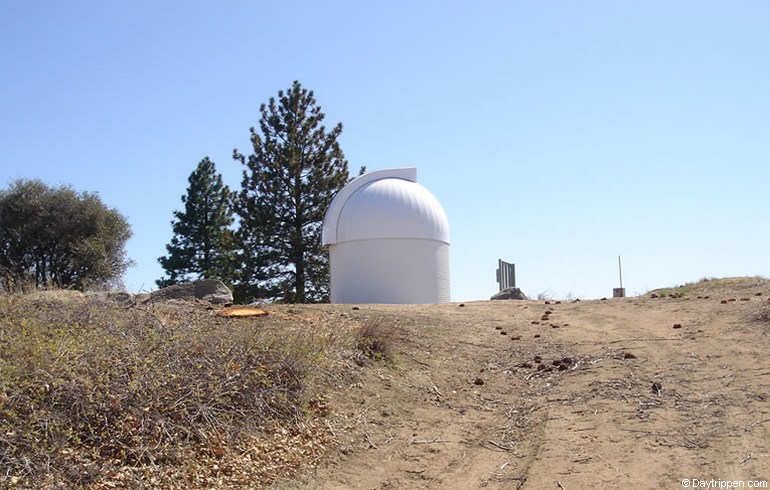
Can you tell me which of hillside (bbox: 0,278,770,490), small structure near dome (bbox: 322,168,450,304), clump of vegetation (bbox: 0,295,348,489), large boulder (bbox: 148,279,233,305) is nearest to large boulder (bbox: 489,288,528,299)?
→ small structure near dome (bbox: 322,168,450,304)

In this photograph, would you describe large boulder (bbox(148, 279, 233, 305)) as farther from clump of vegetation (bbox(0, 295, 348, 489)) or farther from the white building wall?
the white building wall

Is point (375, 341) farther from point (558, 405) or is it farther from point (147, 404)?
point (147, 404)

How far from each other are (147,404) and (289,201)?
2513 cm

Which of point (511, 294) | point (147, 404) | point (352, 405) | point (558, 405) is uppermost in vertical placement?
point (511, 294)

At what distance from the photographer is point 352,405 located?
26.3 feet

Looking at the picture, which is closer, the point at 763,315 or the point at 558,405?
the point at 558,405

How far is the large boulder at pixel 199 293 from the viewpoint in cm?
1295

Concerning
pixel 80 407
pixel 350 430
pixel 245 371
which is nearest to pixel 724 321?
pixel 350 430

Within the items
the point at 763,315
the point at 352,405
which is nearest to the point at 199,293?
the point at 352,405

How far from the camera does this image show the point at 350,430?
7445 mm

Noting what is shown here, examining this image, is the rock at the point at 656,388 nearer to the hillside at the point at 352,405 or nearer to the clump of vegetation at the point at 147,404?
the hillside at the point at 352,405

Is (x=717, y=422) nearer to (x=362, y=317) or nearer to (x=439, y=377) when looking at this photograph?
(x=439, y=377)

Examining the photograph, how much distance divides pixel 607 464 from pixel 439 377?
10.4 ft

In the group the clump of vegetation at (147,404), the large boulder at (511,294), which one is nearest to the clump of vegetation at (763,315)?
the clump of vegetation at (147,404)
